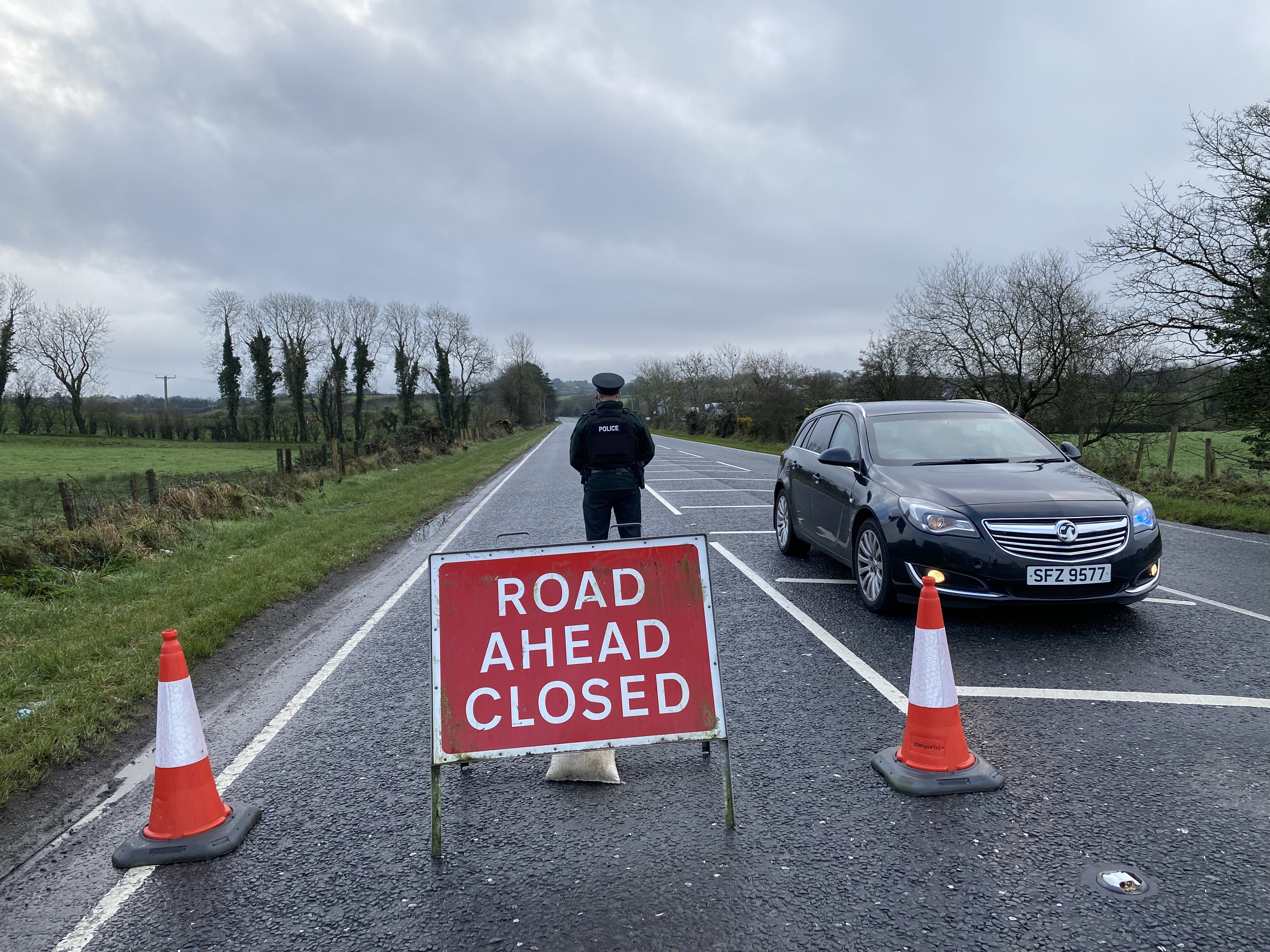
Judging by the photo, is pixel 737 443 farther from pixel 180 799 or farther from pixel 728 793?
pixel 180 799

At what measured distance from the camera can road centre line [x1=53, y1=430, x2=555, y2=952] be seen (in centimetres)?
260

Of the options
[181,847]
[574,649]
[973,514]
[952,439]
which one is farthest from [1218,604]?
[181,847]

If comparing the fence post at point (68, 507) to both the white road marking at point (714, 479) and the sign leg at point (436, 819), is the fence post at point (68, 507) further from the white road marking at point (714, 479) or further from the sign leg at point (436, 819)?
the white road marking at point (714, 479)

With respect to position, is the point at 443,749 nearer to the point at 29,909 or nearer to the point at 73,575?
the point at 29,909

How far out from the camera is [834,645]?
5.46m

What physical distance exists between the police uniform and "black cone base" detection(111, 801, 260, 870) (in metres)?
3.02

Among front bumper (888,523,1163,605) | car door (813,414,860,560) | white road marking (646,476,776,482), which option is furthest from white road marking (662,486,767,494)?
front bumper (888,523,1163,605)

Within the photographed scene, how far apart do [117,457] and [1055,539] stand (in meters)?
51.0

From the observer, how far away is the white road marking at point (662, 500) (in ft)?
43.0

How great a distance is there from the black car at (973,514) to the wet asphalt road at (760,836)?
1.79 ft

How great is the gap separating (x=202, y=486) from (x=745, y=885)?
14.5 m

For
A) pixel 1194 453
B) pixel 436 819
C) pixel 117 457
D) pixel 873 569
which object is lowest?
pixel 117 457

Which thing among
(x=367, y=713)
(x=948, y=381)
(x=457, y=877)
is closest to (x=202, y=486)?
(x=367, y=713)

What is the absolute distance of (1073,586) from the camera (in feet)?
17.4
